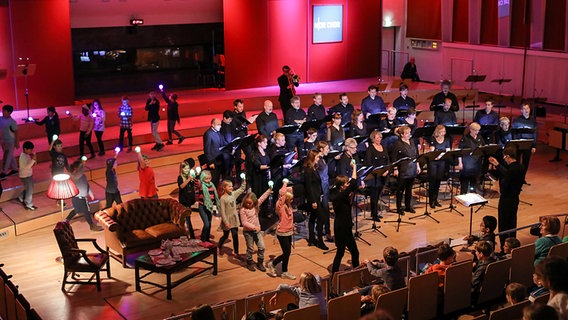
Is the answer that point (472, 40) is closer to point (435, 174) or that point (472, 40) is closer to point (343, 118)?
point (343, 118)

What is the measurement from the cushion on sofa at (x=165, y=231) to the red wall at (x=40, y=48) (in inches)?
313

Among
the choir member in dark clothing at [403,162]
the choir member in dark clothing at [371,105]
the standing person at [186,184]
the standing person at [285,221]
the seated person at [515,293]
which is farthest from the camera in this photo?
the choir member in dark clothing at [371,105]

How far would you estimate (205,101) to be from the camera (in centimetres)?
1894

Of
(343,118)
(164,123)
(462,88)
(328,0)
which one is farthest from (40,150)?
(462,88)

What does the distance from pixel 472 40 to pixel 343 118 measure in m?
9.66

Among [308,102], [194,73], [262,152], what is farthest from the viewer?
[194,73]

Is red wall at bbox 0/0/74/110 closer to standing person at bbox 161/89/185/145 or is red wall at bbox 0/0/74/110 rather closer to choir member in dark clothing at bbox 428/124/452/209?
standing person at bbox 161/89/185/145

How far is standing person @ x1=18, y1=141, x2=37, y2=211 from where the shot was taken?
1274 centimetres

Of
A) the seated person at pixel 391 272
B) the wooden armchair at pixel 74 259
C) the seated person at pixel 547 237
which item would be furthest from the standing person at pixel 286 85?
the seated person at pixel 391 272

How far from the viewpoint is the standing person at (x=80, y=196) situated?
40.5ft

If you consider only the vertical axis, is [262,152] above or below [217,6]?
below

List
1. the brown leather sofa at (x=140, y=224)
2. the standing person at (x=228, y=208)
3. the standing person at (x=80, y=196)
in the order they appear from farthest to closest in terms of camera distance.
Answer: the standing person at (x=80, y=196), the brown leather sofa at (x=140, y=224), the standing person at (x=228, y=208)

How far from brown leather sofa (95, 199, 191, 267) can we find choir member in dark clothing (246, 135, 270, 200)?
1.58 metres

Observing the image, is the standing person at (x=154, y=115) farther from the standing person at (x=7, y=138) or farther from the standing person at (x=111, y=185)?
the standing person at (x=111, y=185)
